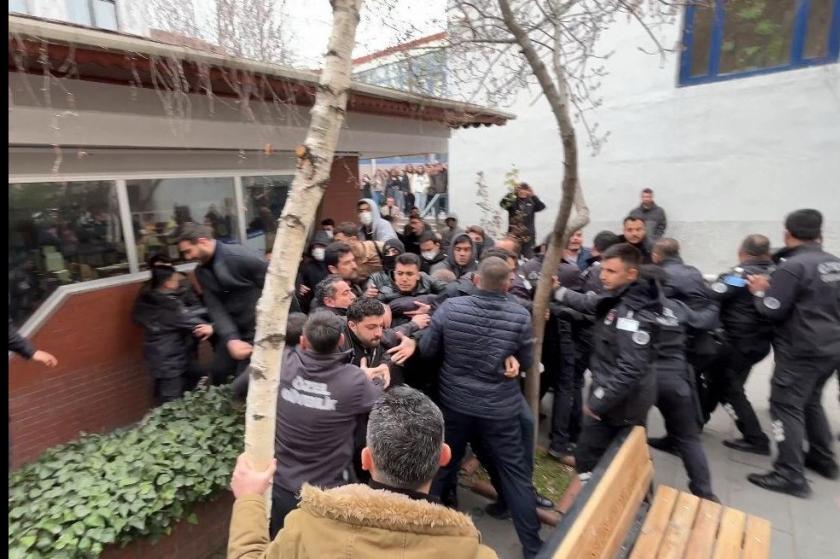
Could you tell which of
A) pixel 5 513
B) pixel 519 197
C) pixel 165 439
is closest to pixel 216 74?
pixel 165 439

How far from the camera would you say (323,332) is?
239cm

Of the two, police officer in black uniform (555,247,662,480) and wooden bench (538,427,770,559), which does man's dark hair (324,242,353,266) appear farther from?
wooden bench (538,427,770,559)

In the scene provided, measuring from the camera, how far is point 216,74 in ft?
11.7

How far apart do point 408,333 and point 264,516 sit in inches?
75.4

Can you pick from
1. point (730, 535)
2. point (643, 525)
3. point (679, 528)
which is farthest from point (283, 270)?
point (730, 535)

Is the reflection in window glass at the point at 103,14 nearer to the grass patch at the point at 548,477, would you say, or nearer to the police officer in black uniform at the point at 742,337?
the grass patch at the point at 548,477

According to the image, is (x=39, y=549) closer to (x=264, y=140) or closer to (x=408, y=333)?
(x=408, y=333)

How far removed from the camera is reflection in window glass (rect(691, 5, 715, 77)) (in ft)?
28.9

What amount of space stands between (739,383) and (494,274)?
2.81 meters

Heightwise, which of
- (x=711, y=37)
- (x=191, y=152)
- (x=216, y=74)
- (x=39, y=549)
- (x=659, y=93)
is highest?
(x=711, y=37)

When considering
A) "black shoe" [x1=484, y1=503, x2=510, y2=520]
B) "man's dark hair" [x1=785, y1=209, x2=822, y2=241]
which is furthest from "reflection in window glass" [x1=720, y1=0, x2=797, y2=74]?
"black shoe" [x1=484, y1=503, x2=510, y2=520]

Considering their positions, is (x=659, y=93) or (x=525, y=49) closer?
(x=525, y=49)

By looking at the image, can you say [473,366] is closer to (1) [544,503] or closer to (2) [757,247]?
(1) [544,503]

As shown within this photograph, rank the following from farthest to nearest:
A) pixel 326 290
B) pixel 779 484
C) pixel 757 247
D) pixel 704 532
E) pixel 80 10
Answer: pixel 80 10 < pixel 757 247 < pixel 779 484 < pixel 326 290 < pixel 704 532
